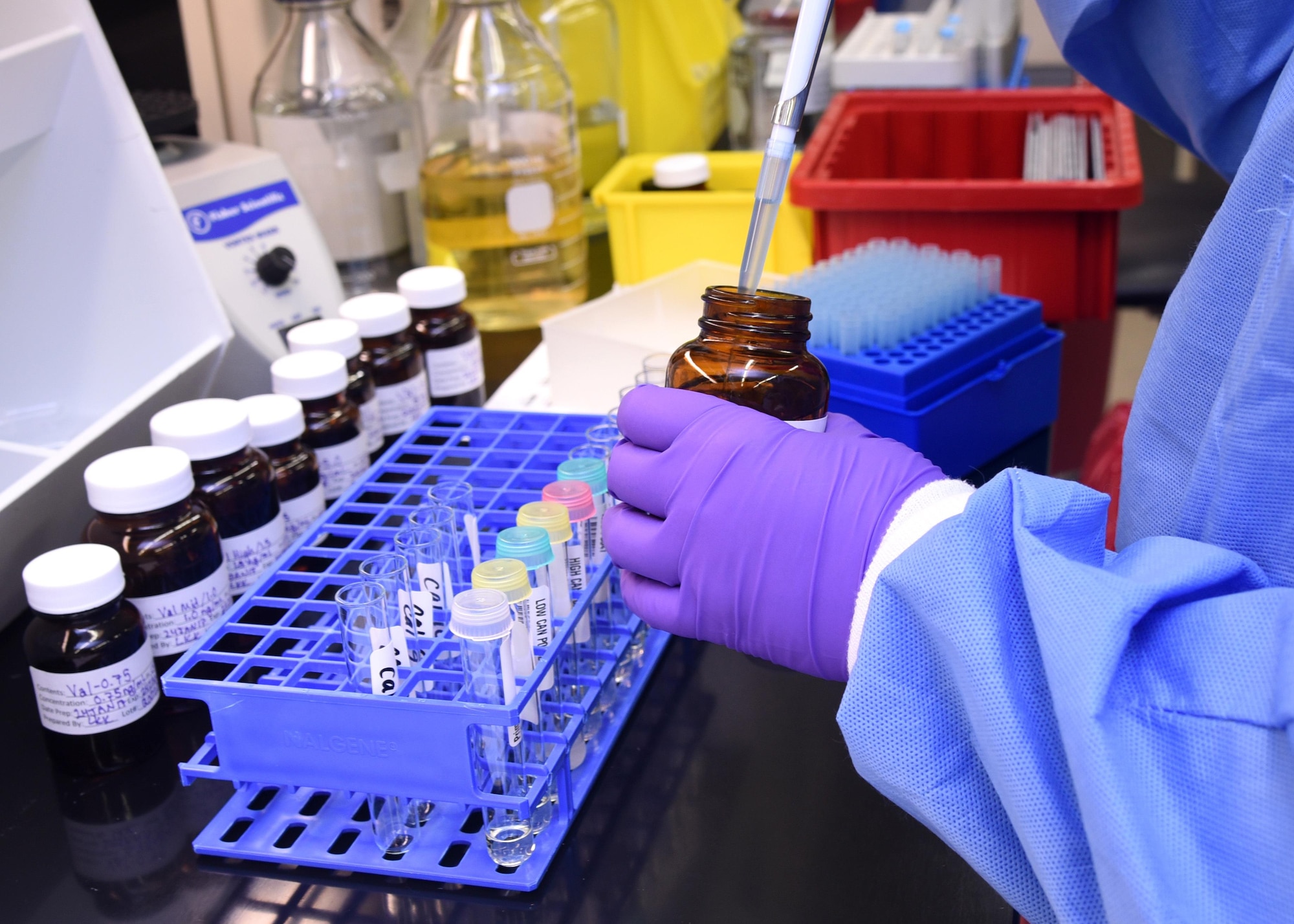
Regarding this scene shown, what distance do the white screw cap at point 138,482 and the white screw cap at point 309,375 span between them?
9.0 inches

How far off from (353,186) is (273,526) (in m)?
0.91

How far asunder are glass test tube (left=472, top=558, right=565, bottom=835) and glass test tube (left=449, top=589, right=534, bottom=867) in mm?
17

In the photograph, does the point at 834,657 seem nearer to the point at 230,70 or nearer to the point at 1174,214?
the point at 230,70

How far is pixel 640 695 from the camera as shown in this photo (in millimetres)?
1028

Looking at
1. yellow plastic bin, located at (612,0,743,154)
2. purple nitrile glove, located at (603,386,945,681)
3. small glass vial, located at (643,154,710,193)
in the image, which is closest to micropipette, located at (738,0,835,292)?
purple nitrile glove, located at (603,386,945,681)

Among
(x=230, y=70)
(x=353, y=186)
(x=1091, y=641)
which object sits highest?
(x=230, y=70)

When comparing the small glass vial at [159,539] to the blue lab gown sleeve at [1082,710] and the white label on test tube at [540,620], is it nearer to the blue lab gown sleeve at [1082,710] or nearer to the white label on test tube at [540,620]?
the white label on test tube at [540,620]

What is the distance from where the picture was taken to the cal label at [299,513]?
1.16 meters

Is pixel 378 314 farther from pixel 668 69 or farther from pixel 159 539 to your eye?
pixel 668 69

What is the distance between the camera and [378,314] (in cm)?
137

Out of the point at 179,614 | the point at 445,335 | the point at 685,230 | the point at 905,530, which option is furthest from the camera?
the point at 685,230

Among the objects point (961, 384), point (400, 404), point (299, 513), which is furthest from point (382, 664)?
point (961, 384)

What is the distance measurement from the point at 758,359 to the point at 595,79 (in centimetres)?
154

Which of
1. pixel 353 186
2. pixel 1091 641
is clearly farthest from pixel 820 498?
pixel 353 186
